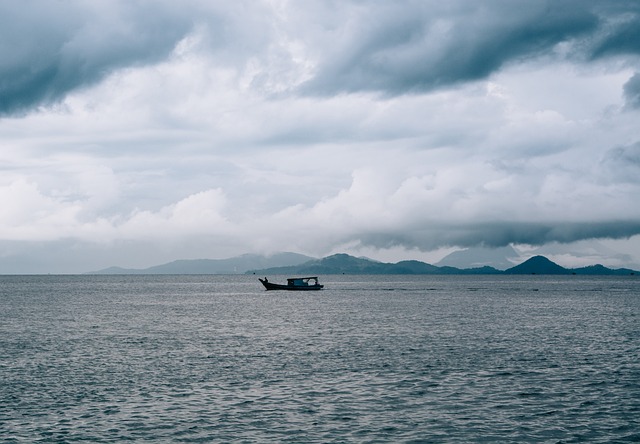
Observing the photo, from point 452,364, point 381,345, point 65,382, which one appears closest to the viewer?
point 65,382

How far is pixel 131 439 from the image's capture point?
111ft

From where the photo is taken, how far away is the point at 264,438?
34250 millimetres

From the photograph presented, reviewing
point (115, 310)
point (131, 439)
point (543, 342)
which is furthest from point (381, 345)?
point (115, 310)

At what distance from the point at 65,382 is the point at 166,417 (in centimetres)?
1483

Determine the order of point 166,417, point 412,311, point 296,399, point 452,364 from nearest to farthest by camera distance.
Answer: point 166,417, point 296,399, point 452,364, point 412,311

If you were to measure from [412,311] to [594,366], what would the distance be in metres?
71.4

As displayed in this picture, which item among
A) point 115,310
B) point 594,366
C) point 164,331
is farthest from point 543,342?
point 115,310

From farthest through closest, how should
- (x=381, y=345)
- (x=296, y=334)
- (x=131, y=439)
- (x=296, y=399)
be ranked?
1. (x=296, y=334)
2. (x=381, y=345)
3. (x=296, y=399)
4. (x=131, y=439)

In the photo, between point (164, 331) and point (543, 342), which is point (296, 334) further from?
point (543, 342)

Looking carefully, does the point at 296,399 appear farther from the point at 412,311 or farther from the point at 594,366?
the point at 412,311

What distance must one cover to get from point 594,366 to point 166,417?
129ft

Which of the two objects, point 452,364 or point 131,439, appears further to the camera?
point 452,364

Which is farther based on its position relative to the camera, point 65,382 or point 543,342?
point 543,342

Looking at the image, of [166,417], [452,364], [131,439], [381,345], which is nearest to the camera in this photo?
[131,439]
